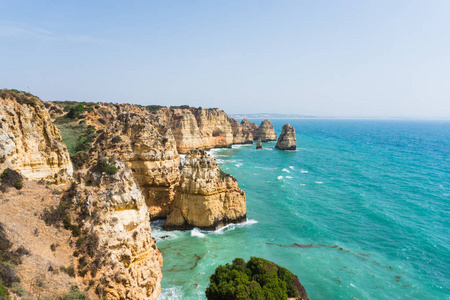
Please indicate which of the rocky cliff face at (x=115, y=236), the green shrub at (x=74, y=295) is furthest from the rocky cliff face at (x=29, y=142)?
the green shrub at (x=74, y=295)

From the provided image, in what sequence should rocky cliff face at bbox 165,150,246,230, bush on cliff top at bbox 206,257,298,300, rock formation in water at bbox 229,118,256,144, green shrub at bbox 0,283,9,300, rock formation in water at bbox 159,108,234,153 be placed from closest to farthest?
green shrub at bbox 0,283,9,300 < bush on cliff top at bbox 206,257,298,300 < rocky cliff face at bbox 165,150,246,230 < rock formation in water at bbox 159,108,234,153 < rock formation in water at bbox 229,118,256,144

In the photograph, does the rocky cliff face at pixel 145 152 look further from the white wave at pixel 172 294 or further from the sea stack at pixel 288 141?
the sea stack at pixel 288 141

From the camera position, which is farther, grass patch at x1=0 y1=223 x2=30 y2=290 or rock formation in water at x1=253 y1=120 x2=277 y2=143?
rock formation in water at x1=253 y1=120 x2=277 y2=143

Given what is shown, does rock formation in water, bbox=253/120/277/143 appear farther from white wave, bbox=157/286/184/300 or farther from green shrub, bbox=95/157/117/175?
green shrub, bbox=95/157/117/175

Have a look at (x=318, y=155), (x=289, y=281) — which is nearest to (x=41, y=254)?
(x=289, y=281)

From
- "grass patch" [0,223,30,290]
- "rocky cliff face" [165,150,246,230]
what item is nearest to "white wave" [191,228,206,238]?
"rocky cliff face" [165,150,246,230]

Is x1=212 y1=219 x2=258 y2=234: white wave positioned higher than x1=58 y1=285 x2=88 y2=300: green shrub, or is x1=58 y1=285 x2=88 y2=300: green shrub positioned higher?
x1=58 y1=285 x2=88 y2=300: green shrub

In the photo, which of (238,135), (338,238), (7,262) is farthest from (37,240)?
(238,135)
